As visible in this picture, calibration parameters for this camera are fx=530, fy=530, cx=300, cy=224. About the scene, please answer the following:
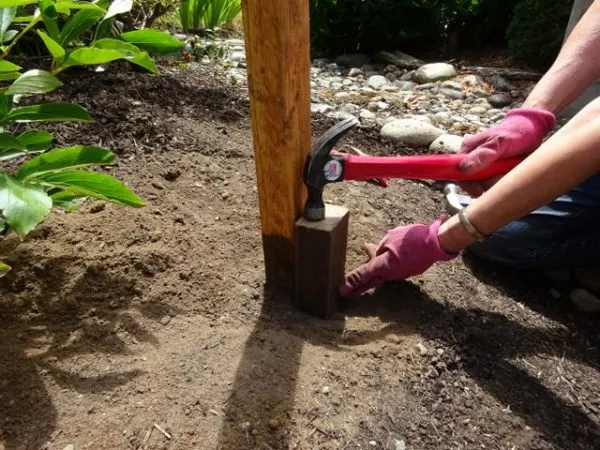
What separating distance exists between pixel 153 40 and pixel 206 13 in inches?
175

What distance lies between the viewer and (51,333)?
5.11 ft

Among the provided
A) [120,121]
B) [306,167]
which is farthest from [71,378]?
[120,121]

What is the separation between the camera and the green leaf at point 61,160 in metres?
1.23

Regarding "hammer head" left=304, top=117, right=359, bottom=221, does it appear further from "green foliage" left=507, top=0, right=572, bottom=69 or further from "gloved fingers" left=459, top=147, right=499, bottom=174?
"green foliage" left=507, top=0, right=572, bottom=69

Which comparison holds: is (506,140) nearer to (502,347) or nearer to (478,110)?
(502,347)

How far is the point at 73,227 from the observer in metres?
1.93

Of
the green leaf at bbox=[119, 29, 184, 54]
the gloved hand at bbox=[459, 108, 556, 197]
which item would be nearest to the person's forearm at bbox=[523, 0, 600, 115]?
the gloved hand at bbox=[459, 108, 556, 197]

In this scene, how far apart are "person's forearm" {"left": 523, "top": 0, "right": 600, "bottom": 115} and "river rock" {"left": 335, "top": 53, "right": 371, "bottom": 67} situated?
11.6ft

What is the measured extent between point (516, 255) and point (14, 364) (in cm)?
179

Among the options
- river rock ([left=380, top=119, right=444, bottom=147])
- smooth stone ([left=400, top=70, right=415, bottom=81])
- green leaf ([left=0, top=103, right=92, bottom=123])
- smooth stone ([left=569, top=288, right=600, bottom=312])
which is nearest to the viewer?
green leaf ([left=0, top=103, right=92, bottom=123])

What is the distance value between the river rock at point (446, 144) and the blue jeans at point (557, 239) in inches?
31.8

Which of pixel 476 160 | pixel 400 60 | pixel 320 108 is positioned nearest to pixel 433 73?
pixel 400 60

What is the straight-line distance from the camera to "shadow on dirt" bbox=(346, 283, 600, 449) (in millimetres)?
1500

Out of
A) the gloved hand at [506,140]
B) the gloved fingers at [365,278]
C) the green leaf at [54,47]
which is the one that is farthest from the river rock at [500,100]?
the green leaf at [54,47]
